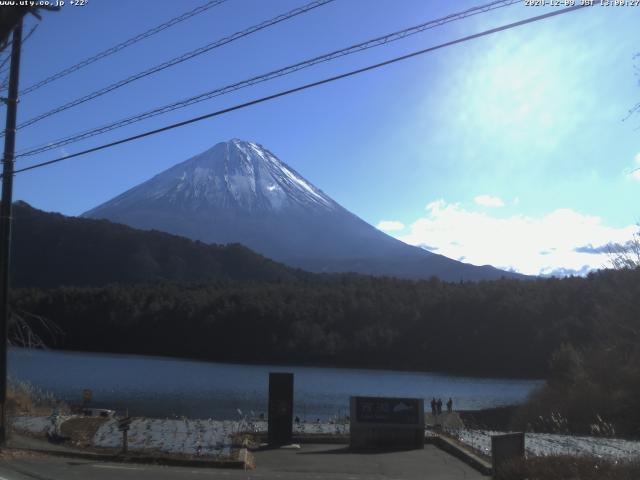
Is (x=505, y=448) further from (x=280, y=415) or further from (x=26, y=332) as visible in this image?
(x=26, y=332)

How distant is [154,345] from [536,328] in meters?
50.2

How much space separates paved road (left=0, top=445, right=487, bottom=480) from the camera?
11.9 m

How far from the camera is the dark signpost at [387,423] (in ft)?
52.9

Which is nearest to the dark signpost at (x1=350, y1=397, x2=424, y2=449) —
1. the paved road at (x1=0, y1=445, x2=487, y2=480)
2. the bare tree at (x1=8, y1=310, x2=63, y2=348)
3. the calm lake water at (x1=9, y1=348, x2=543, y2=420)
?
the paved road at (x1=0, y1=445, x2=487, y2=480)

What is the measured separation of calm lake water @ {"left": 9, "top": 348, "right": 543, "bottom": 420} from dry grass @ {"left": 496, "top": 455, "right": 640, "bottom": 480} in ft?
73.4

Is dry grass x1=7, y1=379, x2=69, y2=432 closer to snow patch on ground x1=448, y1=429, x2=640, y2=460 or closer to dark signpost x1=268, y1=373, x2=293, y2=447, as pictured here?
dark signpost x1=268, y1=373, x2=293, y2=447

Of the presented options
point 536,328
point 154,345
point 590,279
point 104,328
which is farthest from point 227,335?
point 590,279

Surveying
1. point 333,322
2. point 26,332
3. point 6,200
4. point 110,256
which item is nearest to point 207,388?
point 26,332

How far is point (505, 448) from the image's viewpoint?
38.8 ft

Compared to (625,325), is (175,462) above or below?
below

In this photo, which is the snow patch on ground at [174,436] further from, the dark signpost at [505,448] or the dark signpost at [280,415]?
the dark signpost at [505,448]

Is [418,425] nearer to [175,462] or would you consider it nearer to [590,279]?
[175,462]

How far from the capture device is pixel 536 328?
84.3m

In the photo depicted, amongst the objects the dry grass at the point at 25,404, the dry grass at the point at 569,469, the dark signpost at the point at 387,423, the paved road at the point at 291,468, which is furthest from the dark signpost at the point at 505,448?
the dry grass at the point at 25,404
